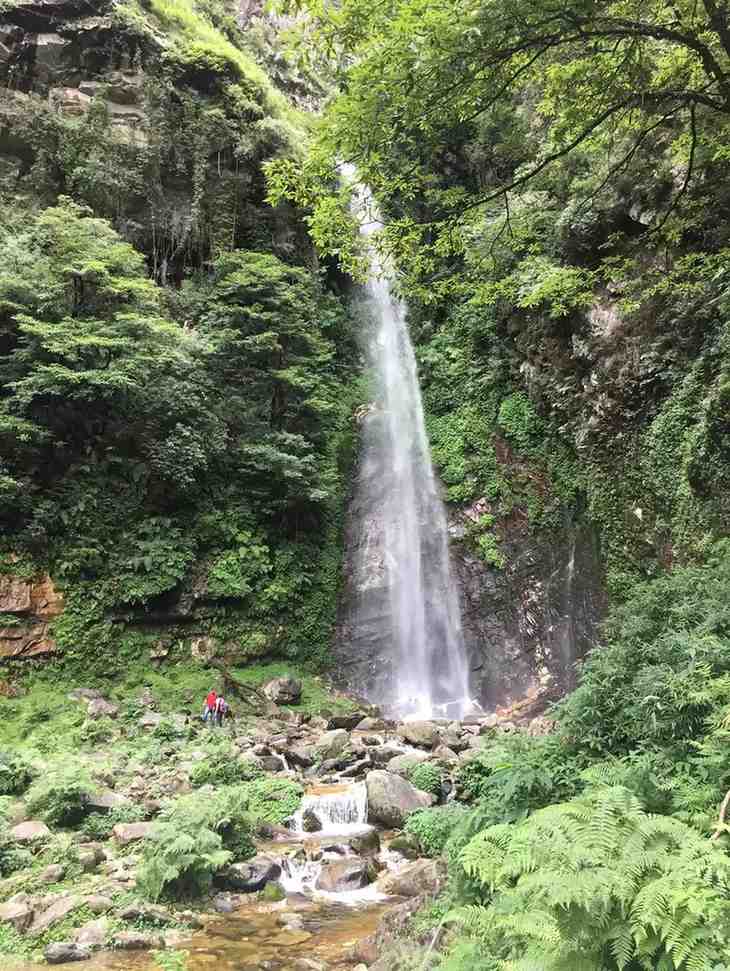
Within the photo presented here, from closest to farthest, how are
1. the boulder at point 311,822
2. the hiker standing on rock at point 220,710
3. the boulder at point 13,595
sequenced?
the boulder at point 311,822 → the hiker standing on rock at point 220,710 → the boulder at point 13,595

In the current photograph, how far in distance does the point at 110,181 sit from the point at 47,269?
4.96 meters

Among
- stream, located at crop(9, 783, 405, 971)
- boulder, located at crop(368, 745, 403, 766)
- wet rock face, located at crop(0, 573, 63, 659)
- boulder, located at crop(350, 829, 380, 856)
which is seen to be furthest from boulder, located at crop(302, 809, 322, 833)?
wet rock face, located at crop(0, 573, 63, 659)

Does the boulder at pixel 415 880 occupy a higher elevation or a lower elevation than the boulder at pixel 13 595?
lower

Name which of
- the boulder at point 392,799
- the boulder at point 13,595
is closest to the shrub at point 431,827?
the boulder at point 392,799

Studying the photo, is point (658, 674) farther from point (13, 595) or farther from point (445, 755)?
point (13, 595)

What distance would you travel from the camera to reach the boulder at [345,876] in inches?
257

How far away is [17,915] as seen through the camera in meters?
5.52

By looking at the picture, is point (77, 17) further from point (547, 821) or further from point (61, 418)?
point (547, 821)

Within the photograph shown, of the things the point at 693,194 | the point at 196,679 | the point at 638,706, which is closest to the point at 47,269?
the point at 196,679

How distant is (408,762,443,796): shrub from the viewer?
8398 millimetres

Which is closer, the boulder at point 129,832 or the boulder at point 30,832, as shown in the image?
the boulder at point 30,832

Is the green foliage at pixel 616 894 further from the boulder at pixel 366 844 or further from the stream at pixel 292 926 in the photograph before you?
the boulder at pixel 366 844

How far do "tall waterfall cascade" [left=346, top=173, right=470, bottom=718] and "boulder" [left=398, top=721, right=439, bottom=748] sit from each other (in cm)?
241

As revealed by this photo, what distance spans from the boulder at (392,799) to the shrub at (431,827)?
1.95ft
